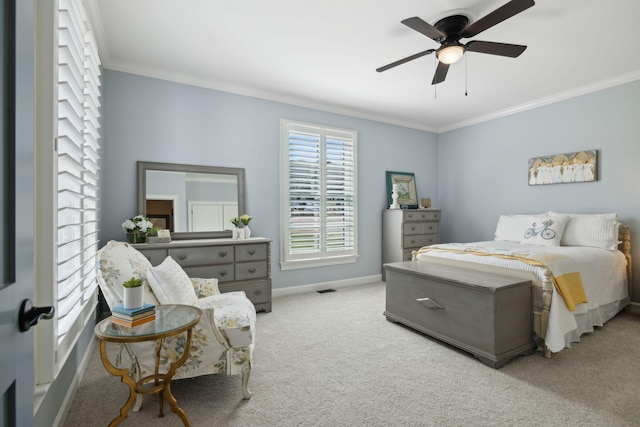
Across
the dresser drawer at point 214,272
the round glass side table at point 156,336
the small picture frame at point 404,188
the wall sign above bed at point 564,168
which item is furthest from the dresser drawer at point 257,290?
the wall sign above bed at point 564,168

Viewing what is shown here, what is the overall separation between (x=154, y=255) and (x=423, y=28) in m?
3.09

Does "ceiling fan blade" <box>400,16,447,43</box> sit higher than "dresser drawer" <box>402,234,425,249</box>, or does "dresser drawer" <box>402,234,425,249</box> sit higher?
"ceiling fan blade" <box>400,16,447,43</box>

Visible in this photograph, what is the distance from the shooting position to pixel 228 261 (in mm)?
3594

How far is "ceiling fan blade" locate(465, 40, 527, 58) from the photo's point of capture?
253 centimetres

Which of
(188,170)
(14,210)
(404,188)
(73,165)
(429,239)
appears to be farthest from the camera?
(404,188)

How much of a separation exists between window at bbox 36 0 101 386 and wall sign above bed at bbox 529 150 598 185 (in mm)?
5302

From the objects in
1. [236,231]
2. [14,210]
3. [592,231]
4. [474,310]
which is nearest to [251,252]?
[236,231]

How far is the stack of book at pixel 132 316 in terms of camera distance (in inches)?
65.9

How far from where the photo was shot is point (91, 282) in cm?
236

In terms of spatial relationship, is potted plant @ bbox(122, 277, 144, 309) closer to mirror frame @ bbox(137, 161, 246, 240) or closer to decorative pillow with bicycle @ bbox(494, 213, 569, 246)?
mirror frame @ bbox(137, 161, 246, 240)

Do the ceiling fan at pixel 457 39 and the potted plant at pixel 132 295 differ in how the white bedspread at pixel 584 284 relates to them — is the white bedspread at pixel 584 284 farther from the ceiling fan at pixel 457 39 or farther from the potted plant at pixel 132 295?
the potted plant at pixel 132 295

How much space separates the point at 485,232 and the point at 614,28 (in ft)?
10.6

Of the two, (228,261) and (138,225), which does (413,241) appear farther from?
(138,225)

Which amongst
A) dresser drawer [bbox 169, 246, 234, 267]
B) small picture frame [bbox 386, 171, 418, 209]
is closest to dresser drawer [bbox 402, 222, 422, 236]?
small picture frame [bbox 386, 171, 418, 209]
